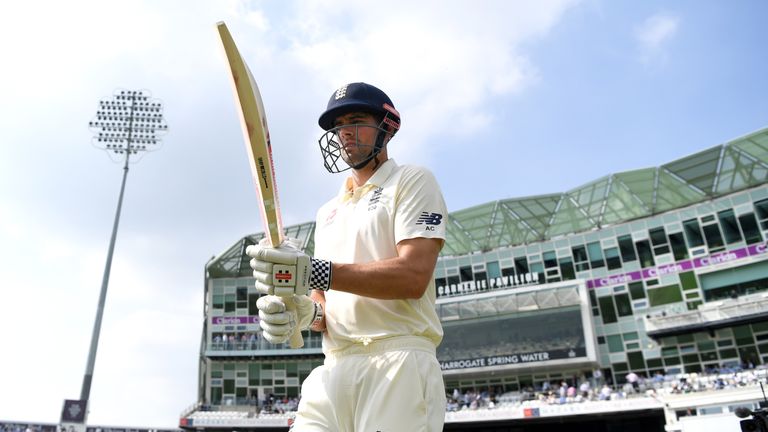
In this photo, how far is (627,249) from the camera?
4250cm

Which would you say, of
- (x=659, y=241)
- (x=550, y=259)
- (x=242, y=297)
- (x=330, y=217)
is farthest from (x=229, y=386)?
(x=330, y=217)

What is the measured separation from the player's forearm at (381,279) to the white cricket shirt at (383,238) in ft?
0.54

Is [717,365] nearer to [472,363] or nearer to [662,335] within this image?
[662,335]

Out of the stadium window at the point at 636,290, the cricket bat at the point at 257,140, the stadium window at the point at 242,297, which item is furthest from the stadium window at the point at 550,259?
the cricket bat at the point at 257,140

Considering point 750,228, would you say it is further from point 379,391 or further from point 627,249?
point 379,391

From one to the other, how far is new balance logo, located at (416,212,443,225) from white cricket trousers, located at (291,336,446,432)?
1.84ft

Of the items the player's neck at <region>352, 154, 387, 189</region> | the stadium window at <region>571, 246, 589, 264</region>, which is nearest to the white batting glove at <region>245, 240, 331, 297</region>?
the player's neck at <region>352, 154, 387, 189</region>

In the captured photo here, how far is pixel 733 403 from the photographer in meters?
28.1

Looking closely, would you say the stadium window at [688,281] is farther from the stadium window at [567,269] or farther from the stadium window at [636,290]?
the stadium window at [567,269]

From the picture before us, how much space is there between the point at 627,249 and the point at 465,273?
12.2 meters

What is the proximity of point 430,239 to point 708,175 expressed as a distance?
1681 inches

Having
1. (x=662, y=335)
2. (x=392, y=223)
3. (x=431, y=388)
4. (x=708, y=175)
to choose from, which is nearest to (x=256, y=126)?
(x=392, y=223)

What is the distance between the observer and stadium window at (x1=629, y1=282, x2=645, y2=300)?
40894mm

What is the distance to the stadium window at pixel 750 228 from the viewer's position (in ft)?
121
